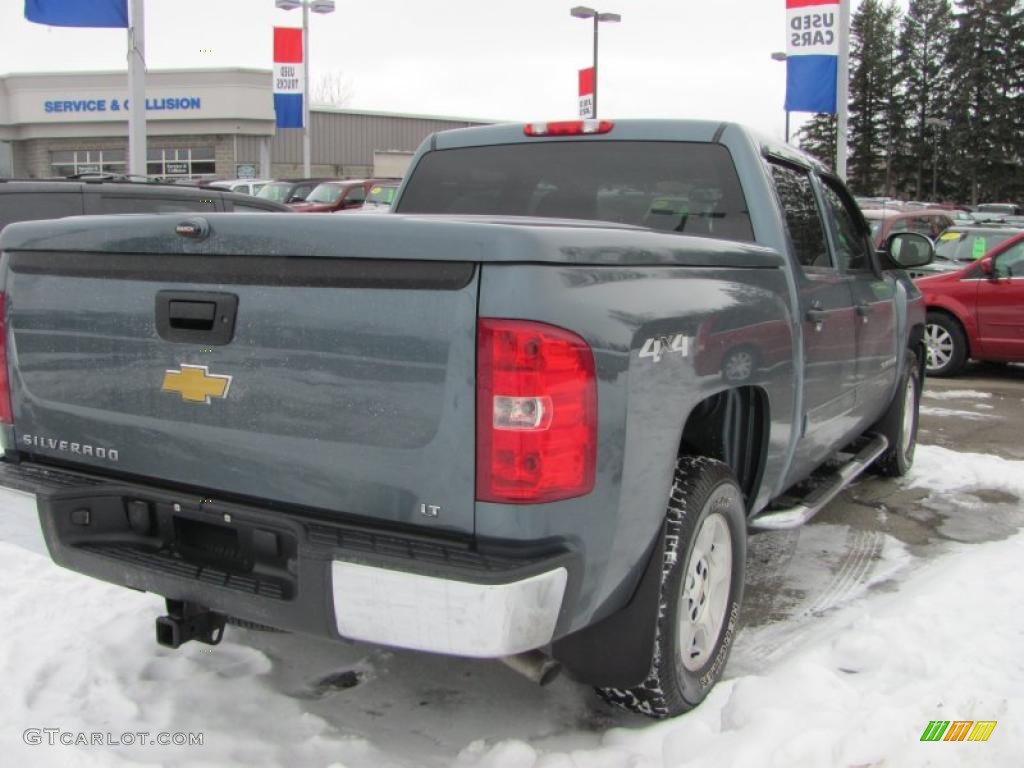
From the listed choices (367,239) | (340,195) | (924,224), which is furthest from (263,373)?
(924,224)

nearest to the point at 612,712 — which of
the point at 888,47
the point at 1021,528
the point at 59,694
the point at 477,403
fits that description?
the point at 477,403

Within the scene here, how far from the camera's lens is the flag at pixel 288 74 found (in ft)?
79.8

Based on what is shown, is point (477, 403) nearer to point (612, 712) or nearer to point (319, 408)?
point (319, 408)

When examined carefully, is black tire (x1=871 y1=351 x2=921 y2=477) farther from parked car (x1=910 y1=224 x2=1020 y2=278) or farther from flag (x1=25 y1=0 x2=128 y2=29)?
flag (x1=25 y1=0 x2=128 y2=29)

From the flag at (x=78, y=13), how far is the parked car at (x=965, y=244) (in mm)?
9751

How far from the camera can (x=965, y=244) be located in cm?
1225

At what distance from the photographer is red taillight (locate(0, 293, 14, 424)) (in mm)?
3109

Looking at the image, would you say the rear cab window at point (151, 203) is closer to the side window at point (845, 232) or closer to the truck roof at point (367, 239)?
the side window at point (845, 232)

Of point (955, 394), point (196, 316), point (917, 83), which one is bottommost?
point (955, 394)

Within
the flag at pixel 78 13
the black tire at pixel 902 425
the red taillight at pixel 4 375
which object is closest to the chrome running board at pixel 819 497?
the black tire at pixel 902 425

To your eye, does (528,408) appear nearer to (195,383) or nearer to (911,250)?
(195,383)

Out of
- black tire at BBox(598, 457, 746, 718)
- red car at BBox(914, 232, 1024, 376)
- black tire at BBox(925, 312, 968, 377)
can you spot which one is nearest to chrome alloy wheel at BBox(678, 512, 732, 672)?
black tire at BBox(598, 457, 746, 718)

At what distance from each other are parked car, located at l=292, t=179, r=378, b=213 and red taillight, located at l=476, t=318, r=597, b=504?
1629 centimetres

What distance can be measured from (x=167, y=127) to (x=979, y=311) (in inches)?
1476
